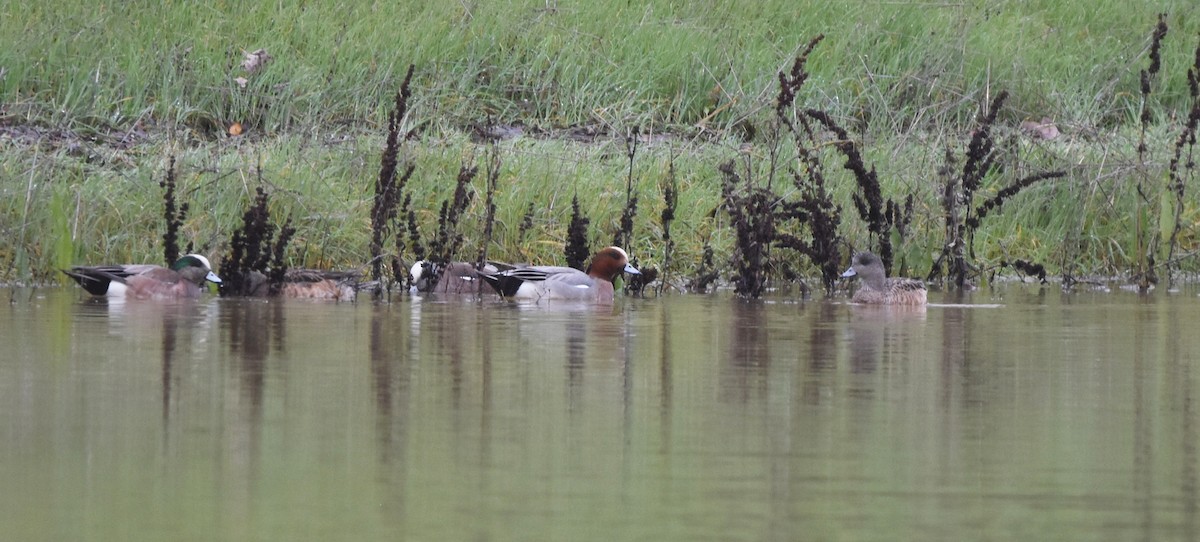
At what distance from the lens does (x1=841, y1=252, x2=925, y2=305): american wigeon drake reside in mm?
10414

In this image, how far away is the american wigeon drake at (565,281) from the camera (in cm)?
1074

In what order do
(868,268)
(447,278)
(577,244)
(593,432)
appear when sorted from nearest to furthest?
(593,432), (868,268), (447,278), (577,244)

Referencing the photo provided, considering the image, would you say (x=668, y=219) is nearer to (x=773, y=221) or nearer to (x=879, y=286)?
(x=773, y=221)

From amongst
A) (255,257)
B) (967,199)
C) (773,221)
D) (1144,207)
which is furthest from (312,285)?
(1144,207)

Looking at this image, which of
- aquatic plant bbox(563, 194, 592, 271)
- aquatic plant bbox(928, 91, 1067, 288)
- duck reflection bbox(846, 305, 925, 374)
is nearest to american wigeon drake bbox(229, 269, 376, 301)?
aquatic plant bbox(563, 194, 592, 271)

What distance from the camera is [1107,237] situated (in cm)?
1306

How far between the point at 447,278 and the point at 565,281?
745 mm

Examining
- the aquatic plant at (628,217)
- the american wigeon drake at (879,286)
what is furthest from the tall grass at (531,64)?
the american wigeon drake at (879,286)

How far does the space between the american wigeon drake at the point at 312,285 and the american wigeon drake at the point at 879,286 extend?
107 inches

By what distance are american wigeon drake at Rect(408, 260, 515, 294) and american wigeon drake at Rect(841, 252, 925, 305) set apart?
1.91m

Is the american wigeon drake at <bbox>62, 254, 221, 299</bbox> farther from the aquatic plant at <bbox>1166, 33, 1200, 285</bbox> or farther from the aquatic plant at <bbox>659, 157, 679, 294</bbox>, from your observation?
the aquatic plant at <bbox>1166, 33, 1200, 285</bbox>

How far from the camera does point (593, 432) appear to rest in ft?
17.5

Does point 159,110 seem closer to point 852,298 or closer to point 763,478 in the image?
point 852,298

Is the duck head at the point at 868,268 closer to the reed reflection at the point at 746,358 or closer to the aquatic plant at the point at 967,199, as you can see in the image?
the aquatic plant at the point at 967,199
